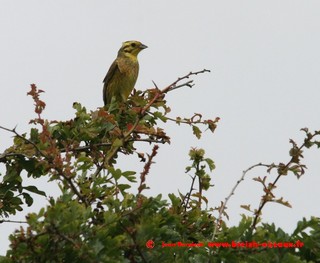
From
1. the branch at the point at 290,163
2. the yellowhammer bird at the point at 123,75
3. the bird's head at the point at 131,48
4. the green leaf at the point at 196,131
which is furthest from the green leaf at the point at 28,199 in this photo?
the bird's head at the point at 131,48

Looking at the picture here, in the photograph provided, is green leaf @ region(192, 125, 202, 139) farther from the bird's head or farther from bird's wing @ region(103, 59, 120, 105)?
the bird's head

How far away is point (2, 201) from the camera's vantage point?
543 cm

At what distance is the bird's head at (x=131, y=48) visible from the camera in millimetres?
10242

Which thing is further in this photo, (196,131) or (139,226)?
(196,131)

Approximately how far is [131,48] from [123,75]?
709 mm

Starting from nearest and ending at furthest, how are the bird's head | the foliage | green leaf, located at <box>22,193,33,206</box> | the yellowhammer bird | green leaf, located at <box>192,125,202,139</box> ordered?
the foliage → green leaf, located at <box>192,125,202,139</box> → green leaf, located at <box>22,193,33,206</box> → the yellowhammer bird → the bird's head

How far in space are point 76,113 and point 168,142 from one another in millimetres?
1050

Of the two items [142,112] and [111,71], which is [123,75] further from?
[142,112]

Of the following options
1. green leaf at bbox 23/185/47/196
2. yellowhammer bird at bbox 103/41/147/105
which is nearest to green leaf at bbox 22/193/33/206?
green leaf at bbox 23/185/47/196

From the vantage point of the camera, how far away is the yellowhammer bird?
958 cm

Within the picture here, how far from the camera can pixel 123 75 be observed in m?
9.71

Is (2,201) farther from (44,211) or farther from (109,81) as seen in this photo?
(109,81)

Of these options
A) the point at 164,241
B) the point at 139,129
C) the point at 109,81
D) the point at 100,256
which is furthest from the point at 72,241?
the point at 109,81

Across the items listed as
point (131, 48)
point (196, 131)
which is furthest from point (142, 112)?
point (131, 48)
